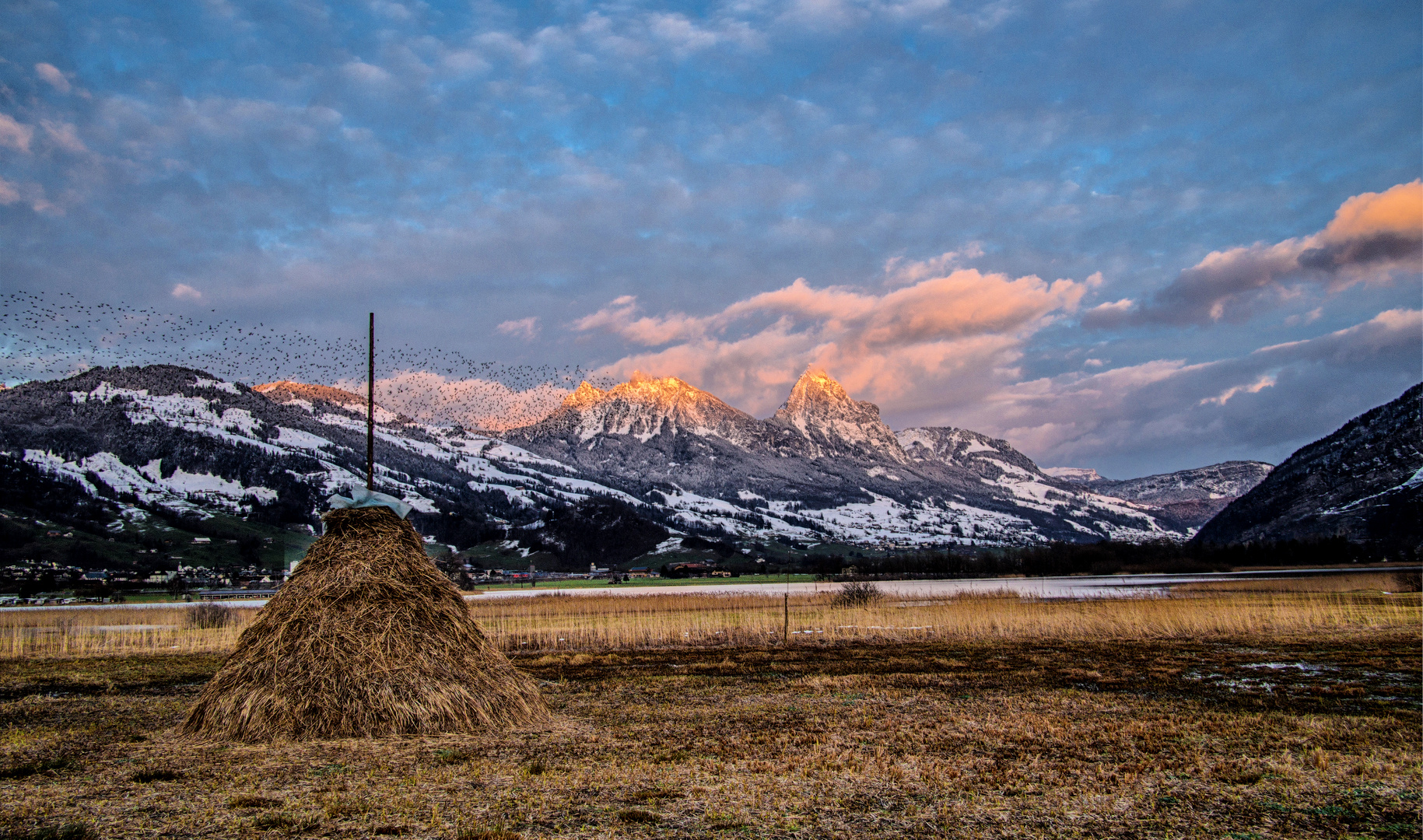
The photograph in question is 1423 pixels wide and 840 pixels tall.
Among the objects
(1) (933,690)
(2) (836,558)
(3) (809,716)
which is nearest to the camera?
(3) (809,716)

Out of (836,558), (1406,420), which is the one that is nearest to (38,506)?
(836,558)

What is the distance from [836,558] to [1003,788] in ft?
520

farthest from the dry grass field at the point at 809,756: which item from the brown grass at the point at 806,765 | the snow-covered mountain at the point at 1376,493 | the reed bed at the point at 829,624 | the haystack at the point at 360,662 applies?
the snow-covered mountain at the point at 1376,493

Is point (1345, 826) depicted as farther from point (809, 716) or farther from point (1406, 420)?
point (1406, 420)

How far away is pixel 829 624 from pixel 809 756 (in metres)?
25.6

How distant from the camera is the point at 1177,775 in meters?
10.6

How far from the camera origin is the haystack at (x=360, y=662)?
13.4m

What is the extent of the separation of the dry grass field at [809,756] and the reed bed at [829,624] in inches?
229

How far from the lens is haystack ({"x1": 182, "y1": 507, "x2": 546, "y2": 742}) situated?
43.9 feet

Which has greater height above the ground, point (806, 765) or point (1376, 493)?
point (1376, 493)

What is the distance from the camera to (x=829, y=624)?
36.9 metres

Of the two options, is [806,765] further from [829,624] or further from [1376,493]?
[1376,493]

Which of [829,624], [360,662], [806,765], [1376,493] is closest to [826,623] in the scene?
[829,624]

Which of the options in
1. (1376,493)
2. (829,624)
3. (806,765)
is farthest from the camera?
(1376,493)
